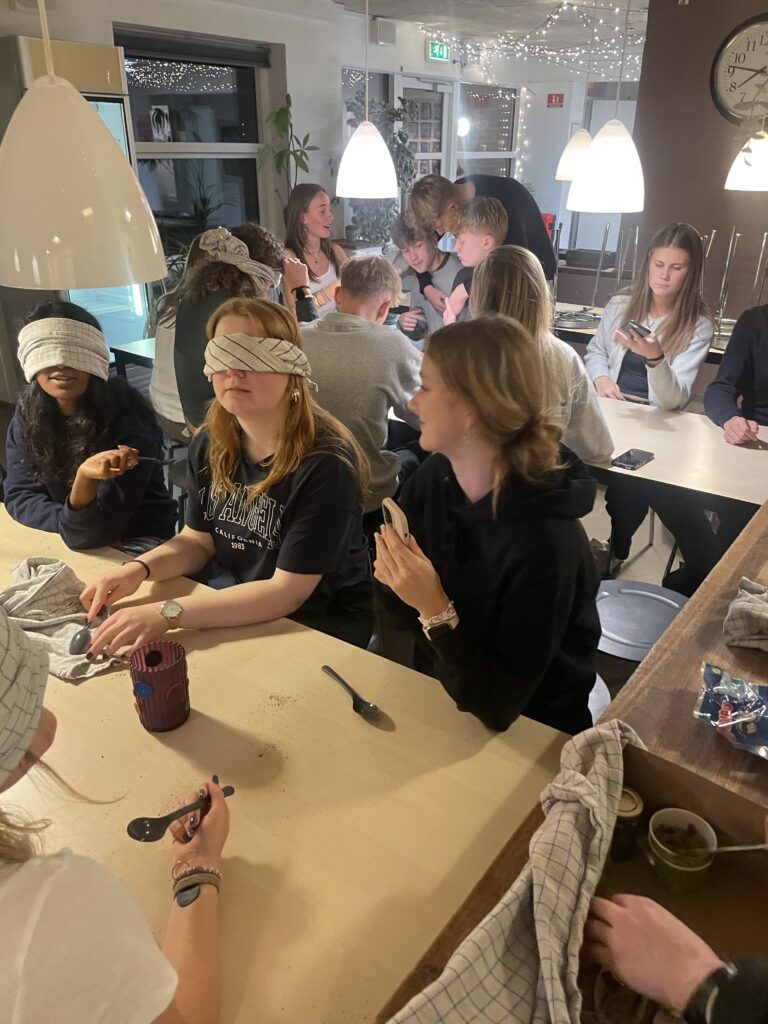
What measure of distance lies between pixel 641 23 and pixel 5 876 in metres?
6.79

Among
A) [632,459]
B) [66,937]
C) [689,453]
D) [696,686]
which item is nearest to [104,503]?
[66,937]

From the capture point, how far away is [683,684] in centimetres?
125

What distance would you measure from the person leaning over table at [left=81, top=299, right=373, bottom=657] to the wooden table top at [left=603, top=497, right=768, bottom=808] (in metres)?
0.71

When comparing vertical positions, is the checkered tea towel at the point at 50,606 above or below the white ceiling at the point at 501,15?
below

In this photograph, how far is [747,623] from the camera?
1346 mm

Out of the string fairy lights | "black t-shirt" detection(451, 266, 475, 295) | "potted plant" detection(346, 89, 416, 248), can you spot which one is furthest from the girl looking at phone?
"potted plant" detection(346, 89, 416, 248)

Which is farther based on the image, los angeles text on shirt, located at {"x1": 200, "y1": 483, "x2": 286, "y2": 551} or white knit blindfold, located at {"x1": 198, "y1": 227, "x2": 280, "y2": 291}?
white knit blindfold, located at {"x1": 198, "y1": 227, "x2": 280, "y2": 291}

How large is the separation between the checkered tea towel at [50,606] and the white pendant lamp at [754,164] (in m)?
3.20

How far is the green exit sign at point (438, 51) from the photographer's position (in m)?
7.12

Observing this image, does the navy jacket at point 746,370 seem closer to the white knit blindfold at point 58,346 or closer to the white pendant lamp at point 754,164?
the white pendant lamp at point 754,164

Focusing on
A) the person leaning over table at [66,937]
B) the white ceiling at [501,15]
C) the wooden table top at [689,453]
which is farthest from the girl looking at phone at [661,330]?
the white ceiling at [501,15]

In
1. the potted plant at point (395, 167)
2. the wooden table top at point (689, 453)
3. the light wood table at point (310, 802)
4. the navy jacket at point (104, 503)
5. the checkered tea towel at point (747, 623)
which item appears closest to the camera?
the light wood table at point (310, 802)

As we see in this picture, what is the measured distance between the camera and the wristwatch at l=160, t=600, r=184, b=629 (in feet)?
4.88

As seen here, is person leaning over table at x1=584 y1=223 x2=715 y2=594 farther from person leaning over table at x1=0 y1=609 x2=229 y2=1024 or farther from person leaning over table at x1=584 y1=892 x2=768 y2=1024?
person leaning over table at x1=0 y1=609 x2=229 y2=1024
